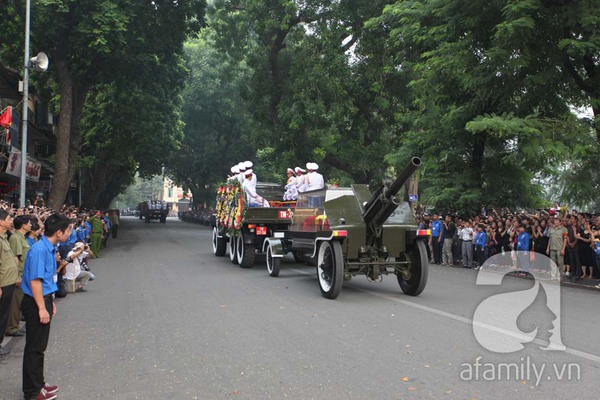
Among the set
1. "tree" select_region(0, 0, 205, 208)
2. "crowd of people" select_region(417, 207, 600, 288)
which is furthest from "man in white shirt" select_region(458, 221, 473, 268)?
"tree" select_region(0, 0, 205, 208)

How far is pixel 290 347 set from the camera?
6.73 metres

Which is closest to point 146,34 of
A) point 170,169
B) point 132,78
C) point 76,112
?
point 132,78

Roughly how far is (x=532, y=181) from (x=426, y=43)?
6404 mm

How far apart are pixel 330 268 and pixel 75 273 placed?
5.50 metres

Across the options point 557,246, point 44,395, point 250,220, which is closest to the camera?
point 44,395

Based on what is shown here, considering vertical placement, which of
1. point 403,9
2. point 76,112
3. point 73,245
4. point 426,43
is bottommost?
point 73,245

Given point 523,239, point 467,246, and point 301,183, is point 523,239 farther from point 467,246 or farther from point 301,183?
point 301,183

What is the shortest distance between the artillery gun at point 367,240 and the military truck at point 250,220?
3871 millimetres

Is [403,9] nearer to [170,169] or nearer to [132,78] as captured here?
[132,78]

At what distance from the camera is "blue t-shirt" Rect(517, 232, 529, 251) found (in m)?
14.6

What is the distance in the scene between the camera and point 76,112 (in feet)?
81.4

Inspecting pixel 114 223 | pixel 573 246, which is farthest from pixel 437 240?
pixel 114 223

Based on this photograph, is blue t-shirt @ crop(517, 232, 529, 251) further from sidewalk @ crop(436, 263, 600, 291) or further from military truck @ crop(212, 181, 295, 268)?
military truck @ crop(212, 181, 295, 268)

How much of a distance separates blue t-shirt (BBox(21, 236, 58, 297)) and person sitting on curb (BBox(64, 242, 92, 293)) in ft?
20.8
